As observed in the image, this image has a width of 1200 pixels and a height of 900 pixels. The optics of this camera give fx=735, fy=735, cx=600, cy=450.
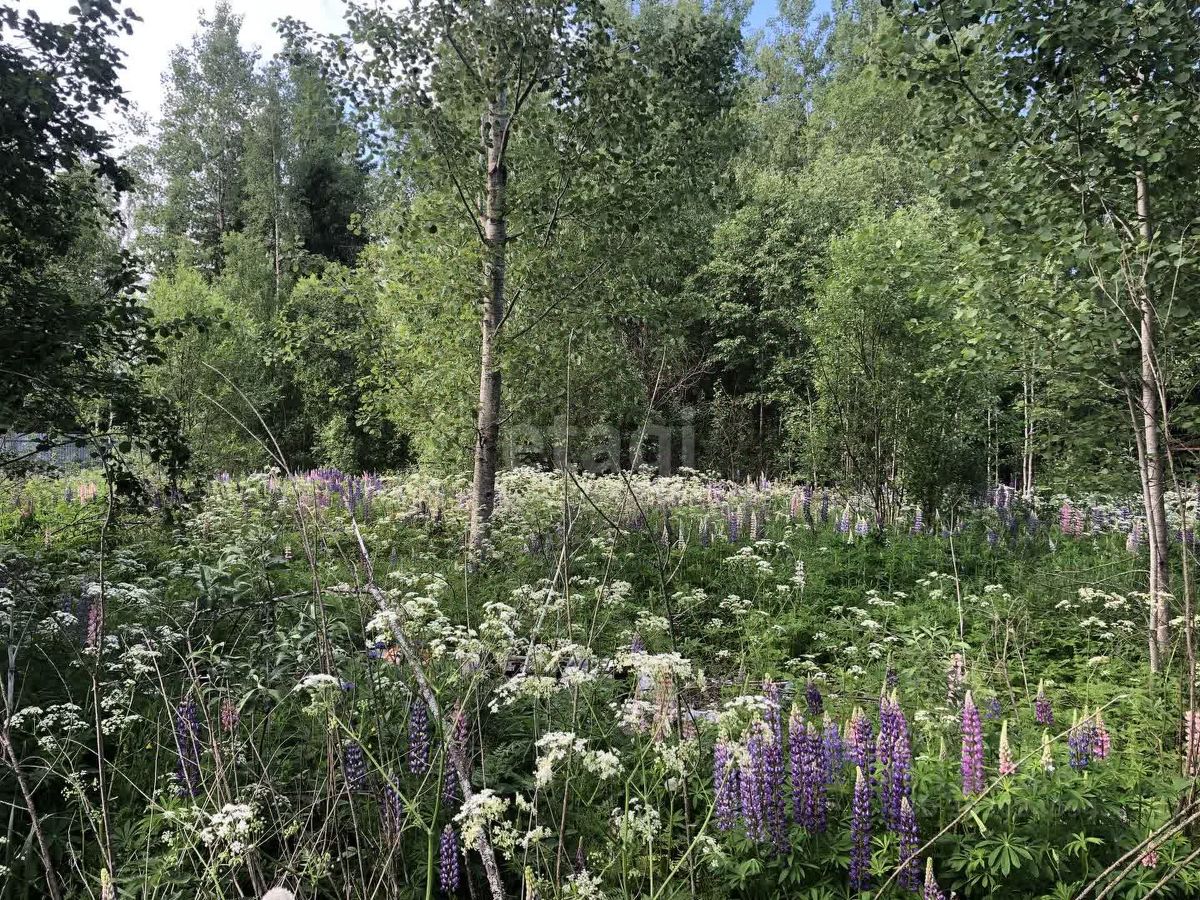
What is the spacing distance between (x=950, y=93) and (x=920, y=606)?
10.6ft

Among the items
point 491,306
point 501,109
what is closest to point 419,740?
point 491,306

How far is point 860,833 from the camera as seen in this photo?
2086mm

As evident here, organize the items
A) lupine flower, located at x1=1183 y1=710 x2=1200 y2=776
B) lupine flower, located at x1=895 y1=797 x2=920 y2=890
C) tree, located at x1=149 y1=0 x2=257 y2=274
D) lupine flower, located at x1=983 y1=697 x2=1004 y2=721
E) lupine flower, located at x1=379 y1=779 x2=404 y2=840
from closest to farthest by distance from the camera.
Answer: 1. lupine flower, located at x1=1183 y1=710 x2=1200 y2=776
2. lupine flower, located at x1=379 y1=779 x2=404 y2=840
3. lupine flower, located at x1=895 y1=797 x2=920 y2=890
4. lupine flower, located at x1=983 y1=697 x2=1004 y2=721
5. tree, located at x1=149 y1=0 x2=257 y2=274

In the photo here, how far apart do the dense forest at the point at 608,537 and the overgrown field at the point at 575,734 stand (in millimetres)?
31

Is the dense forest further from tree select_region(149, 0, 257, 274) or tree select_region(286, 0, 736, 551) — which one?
tree select_region(149, 0, 257, 274)

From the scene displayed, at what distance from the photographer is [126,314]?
418 cm

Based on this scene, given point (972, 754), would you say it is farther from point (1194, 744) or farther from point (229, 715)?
point (229, 715)

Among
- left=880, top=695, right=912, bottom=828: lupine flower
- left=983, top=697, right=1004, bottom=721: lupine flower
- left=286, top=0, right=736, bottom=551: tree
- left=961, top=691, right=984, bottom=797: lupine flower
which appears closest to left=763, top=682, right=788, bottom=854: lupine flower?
left=880, top=695, right=912, bottom=828: lupine flower

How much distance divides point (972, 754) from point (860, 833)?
18.5 inches

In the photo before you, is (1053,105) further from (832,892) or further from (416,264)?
(416,264)

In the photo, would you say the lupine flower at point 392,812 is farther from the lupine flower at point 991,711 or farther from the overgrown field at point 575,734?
the lupine flower at point 991,711

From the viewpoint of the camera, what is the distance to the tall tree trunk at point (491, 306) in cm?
618

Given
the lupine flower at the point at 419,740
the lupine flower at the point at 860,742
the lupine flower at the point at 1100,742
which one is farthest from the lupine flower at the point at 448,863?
the lupine flower at the point at 1100,742

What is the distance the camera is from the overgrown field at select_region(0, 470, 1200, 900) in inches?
73.5
